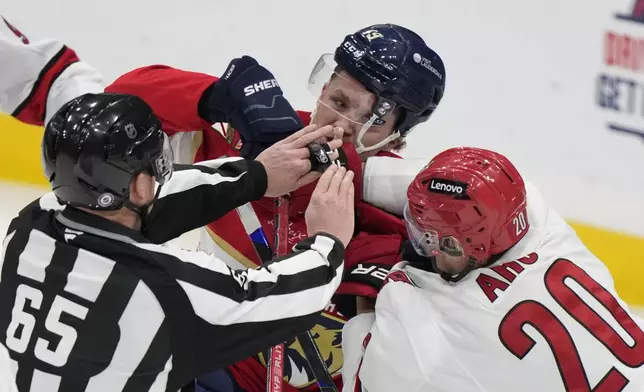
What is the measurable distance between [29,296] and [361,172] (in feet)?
2.62

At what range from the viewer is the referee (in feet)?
4.69

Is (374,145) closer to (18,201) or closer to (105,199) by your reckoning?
(105,199)

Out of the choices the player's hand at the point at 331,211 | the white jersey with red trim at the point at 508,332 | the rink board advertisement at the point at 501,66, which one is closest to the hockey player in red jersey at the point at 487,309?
the white jersey with red trim at the point at 508,332

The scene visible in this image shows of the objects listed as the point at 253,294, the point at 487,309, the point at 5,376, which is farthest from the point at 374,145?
the point at 5,376

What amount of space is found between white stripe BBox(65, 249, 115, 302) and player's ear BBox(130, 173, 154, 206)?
4.8 inches

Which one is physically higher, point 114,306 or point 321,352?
point 114,306

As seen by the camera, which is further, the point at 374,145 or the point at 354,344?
the point at 374,145

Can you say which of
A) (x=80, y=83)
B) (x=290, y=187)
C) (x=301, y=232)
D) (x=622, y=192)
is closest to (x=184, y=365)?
(x=290, y=187)

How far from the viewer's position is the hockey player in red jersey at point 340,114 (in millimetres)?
2016

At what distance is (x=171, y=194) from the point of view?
70.5 inches

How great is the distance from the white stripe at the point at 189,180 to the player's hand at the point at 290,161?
58mm

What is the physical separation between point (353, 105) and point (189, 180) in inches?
17.7

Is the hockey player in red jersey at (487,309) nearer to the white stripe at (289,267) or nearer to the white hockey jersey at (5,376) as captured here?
the white stripe at (289,267)

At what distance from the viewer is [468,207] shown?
1674 mm
